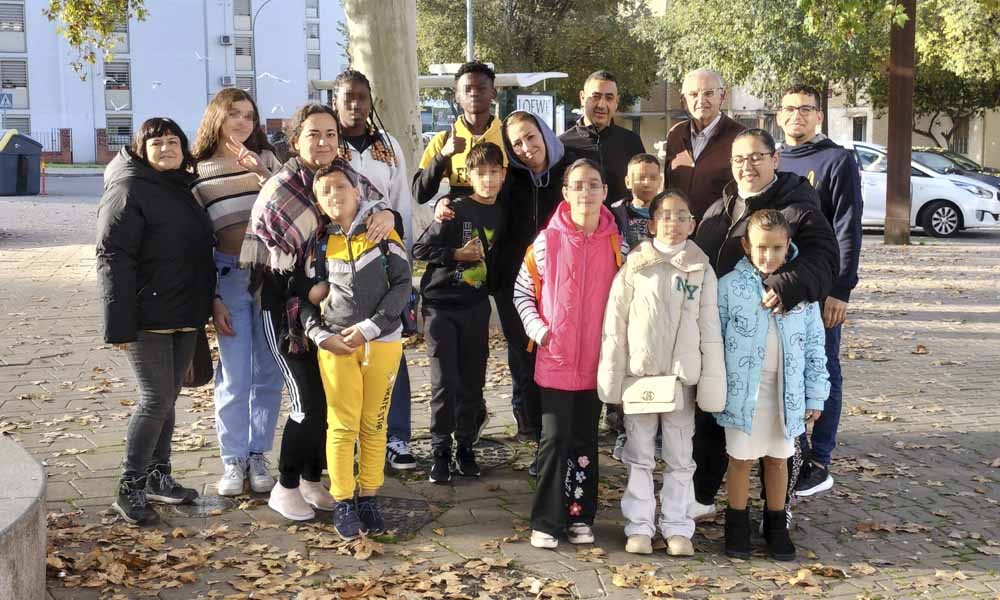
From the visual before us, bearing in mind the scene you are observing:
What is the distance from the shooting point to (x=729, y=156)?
5996 millimetres

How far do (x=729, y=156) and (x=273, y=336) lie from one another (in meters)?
2.58

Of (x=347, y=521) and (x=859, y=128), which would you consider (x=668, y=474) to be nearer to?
(x=347, y=521)

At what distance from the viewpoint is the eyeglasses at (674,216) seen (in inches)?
193

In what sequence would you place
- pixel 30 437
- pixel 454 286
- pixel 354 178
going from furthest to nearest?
pixel 30 437, pixel 454 286, pixel 354 178

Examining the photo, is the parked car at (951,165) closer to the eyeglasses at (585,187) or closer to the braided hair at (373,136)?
the braided hair at (373,136)

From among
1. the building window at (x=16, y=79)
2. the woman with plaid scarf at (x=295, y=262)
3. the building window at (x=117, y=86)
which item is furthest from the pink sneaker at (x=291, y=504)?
the building window at (x=16, y=79)

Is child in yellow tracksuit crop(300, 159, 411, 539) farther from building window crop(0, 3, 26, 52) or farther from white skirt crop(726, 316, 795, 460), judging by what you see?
building window crop(0, 3, 26, 52)

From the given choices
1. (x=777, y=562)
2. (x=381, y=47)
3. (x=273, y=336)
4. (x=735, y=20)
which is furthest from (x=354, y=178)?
(x=735, y=20)

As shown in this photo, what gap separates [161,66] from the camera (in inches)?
2530

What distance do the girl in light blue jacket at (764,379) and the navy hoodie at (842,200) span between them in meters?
0.78

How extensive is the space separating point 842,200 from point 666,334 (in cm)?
150

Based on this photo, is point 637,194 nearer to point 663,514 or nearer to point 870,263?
point 663,514

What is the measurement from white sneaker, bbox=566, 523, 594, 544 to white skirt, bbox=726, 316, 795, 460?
74 cm

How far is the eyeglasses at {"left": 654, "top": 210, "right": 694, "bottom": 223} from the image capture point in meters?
4.91
